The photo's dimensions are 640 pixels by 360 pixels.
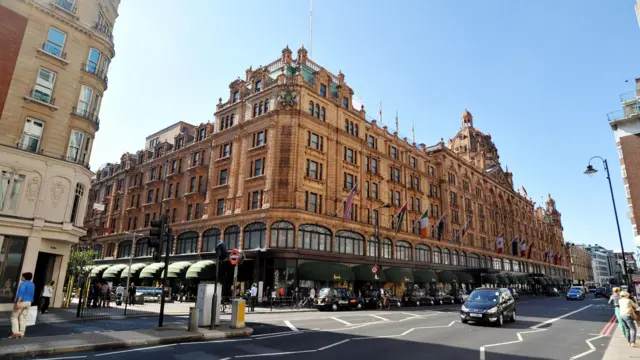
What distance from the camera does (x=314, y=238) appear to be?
36.3 metres

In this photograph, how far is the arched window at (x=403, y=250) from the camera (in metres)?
46.3

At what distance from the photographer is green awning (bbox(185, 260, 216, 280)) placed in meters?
35.6

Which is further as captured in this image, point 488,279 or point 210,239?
point 488,279

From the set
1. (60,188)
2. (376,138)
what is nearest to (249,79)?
(376,138)

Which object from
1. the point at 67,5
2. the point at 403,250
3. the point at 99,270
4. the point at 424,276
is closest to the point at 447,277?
the point at 424,276

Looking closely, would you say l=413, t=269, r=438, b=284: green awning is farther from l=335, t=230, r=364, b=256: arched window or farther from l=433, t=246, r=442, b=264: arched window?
l=335, t=230, r=364, b=256: arched window

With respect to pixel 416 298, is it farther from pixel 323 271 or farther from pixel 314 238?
pixel 314 238

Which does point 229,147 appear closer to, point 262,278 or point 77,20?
point 262,278

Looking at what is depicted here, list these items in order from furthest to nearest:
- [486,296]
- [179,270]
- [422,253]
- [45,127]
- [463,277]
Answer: [463,277] → [422,253] → [179,270] → [45,127] → [486,296]

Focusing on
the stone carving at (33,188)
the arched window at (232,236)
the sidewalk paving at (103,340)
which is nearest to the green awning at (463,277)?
the arched window at (232,236)

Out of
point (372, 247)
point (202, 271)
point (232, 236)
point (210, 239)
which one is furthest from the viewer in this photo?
point (372, 247)

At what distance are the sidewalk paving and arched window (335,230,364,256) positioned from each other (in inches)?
957

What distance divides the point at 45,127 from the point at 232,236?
19.2 meters

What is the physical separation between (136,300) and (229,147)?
1857 cm
